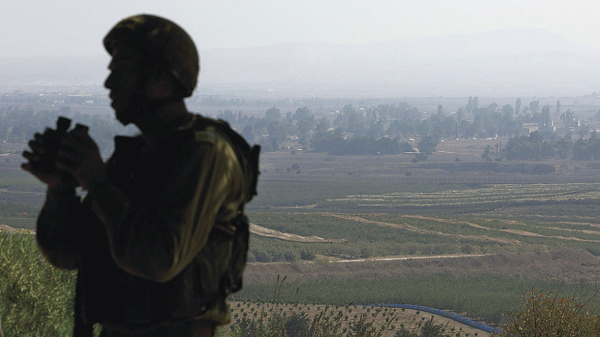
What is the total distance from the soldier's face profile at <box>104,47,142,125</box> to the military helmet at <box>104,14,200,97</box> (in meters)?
0.03

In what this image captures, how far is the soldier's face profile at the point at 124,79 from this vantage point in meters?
1.58

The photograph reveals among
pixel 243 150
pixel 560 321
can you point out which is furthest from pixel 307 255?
pixel 243 150

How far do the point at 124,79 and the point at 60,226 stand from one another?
479 millimetres

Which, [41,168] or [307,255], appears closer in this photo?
[41,168]

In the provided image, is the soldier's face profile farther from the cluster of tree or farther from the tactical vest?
the cluster of tree

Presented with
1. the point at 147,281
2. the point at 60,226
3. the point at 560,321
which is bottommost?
the point at 560,321

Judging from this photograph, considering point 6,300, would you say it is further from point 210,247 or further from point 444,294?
point 444,294

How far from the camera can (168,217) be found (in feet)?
4.75

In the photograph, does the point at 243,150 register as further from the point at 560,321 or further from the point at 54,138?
the point at 560,321

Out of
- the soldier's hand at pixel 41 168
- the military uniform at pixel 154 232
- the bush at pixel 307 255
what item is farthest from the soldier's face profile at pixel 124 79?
the bush at pixel 307 255

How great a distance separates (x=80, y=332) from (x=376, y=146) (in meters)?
155

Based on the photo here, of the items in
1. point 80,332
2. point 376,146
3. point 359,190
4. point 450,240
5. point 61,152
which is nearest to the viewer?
point 61,152

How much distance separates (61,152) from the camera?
1492mm

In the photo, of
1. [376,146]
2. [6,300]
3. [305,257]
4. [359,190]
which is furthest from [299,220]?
[376,146]
